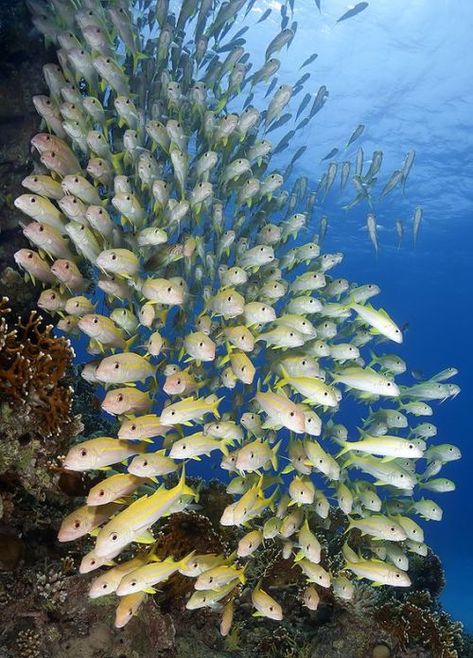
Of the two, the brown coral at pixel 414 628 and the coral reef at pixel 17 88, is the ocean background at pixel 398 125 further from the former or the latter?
the coral reef at pixel 17 88

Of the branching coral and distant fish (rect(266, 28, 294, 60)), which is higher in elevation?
distant fish (rect(266, 28, 294, 60))

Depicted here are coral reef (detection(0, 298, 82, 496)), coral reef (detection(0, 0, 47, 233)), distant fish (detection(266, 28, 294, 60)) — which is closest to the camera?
coral reef (detection(0, 298, 82, 496))

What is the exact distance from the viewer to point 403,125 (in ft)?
80.7

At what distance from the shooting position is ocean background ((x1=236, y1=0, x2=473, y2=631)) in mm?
19391

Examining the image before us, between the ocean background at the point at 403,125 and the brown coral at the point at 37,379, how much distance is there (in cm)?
689

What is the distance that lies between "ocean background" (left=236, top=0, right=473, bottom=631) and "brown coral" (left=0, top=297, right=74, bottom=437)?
6890 millimetres

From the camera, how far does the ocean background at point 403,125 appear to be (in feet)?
63.6

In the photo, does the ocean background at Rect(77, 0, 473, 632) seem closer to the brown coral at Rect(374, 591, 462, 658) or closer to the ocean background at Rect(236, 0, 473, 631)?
the ocean background at Rect(236, 0, 473, 631)

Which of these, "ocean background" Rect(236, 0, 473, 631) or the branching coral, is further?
"ocean background" Rect(236, 0, 473, 631)

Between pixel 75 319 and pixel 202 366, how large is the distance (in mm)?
1682

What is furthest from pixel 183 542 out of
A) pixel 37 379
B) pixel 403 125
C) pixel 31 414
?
pixel 403 125

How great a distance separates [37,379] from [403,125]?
24430mm

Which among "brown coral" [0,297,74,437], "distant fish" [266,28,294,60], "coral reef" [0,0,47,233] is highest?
"distant fish" [266,28,294,60]

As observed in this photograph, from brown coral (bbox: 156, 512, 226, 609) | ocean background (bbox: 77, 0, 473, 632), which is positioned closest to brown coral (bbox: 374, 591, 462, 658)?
brown coral (bbox: 156, 512, 226, 609)
